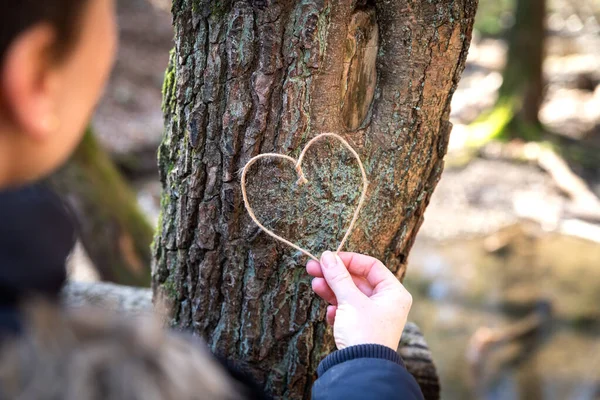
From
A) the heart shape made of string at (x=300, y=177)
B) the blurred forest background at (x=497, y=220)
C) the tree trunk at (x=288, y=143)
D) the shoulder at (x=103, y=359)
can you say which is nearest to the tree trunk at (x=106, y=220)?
the blurred forest background at (x=497, y=220)

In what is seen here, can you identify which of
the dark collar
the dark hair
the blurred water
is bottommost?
the blurred water

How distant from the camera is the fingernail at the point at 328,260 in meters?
1.36

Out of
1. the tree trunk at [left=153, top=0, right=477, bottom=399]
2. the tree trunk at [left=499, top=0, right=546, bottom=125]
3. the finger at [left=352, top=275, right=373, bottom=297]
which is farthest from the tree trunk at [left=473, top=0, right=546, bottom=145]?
the finger at [left=352, top=275, right=373, bottom=297]

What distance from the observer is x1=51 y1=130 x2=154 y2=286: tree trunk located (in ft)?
12.3

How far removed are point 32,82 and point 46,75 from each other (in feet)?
0.08

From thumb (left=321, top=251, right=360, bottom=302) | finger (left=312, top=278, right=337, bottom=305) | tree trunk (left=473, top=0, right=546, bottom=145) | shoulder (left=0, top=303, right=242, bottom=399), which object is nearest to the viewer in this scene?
shoulder (left=0, top=303, right=242, bottom=399)

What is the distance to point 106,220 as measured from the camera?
3783 millimetres

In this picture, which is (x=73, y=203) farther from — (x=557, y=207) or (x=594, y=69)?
(x=594, y=69)

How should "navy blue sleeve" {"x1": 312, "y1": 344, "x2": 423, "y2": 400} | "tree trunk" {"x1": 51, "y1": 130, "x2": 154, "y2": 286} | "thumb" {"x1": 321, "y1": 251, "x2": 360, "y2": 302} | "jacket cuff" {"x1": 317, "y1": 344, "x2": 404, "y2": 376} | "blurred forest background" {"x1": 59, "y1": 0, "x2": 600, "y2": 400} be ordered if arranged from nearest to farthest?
"navy blue sleeve" {"x1": 312, "y1": 344, "x2": 423, "y2": 400} < "jacket cuff" {"x1": 317, "y1": 344, "x2": 404, "y2": 376} < "thumb" {"x1": 321, "y1": 251, "x2": 360, "y2": 302} < "tree trunk" {"x1": 51, "y1": 130, "x2": 154, "y2": 286} < "blurred forest background" {"x1": 59, "y1": 0, "x2": 600, "y2": 400}

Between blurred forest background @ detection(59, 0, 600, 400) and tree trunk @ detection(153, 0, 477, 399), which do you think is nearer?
tree trunk @ detection(153, 0, 477, 399)

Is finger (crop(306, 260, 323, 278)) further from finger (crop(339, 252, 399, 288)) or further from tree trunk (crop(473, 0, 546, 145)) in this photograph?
tree trunk (crop(473, 0, 546, 145))

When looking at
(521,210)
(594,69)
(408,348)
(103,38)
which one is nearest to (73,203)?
(408,348)

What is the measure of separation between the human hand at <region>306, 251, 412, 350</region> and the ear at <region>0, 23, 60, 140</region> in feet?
2.35

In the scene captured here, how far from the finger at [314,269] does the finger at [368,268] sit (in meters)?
0.06
